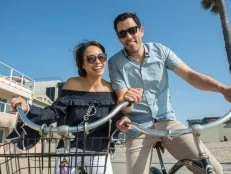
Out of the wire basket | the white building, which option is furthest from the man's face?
the white building

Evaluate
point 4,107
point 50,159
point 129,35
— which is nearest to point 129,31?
point 129,35

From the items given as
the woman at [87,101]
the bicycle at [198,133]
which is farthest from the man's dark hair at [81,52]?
the bicycle at [198,133]

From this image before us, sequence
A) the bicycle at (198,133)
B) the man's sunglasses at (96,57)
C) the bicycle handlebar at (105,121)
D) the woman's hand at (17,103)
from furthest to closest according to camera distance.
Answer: the man's sunglasses at (96,57) < the woman's hand at (17,103) < the bicycle at (198,133) < the bicycle handlebar at (105,121)

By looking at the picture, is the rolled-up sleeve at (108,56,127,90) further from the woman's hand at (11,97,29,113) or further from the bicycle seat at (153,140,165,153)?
the woman's hand at (11,97,29,113)

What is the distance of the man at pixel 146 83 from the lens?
286 centimetres

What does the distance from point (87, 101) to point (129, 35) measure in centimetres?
70

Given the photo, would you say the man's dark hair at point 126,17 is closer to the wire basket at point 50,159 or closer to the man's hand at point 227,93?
the man's hand at point 227,93

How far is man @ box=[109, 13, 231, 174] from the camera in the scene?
113 inches

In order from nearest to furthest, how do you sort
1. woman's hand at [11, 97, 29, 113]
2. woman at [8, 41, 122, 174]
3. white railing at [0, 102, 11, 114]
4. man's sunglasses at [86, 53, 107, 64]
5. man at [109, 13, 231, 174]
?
woman's hand at [11, 97, 29, 113]
woman at [8, 41, 122, 174]
man's sunglasses at [86, 53, 107, 64]
man at [109, 13, 231, 174]
white railing at [0, 102, 11, 114]

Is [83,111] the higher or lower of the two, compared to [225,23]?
lower

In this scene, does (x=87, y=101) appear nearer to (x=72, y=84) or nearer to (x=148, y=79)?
(x=72, y=84)

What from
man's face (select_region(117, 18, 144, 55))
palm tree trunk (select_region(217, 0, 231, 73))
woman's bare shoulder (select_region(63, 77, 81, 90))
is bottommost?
woman's bare shoulder (select_region(63, 77, 81, 90))

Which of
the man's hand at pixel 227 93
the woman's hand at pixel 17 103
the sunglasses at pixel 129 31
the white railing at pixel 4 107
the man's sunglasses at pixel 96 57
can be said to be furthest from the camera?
the white railing at pixel 4 107

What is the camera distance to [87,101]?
2730 mm
